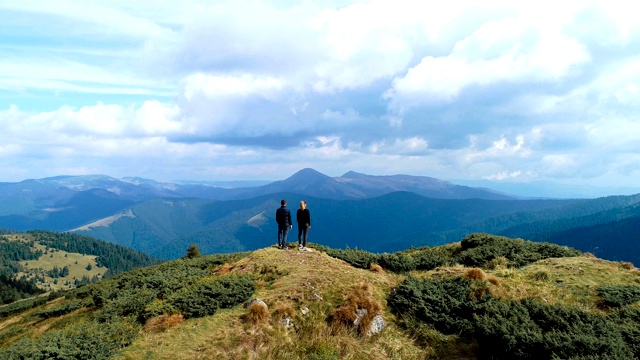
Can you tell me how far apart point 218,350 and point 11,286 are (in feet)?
674

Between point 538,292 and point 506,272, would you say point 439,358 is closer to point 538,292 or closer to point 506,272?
point 538,292

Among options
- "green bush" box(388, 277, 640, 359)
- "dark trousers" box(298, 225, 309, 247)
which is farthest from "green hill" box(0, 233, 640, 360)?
"dark trousers" box(298, 225, 309, 247)

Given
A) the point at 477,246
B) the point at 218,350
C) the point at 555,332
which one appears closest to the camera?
the point at 555,332

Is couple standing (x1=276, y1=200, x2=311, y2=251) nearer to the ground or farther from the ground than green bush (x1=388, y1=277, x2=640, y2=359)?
farther from the ground

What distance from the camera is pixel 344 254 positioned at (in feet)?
88.1

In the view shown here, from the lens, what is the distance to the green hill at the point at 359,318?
12.3 m

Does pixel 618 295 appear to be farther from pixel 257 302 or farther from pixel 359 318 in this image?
pixel 257 302

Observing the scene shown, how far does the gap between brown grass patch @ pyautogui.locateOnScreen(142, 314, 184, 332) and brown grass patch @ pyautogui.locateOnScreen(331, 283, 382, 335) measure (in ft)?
21.5

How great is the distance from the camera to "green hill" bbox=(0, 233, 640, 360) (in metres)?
12.3

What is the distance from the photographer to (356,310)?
15.0 m

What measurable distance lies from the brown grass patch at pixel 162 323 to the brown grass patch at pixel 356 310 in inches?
258

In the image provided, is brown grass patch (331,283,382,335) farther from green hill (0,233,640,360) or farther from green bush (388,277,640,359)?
green bush (388,277,640,359)

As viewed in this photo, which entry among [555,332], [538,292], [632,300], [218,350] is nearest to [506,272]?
[538,292]

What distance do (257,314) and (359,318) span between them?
423cm
